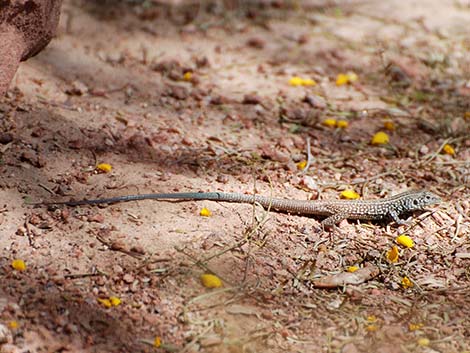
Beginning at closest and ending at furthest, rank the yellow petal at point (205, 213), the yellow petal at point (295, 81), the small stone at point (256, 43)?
1. the yellow petal at point (205, 213)
2. the yellow petal at point (295, 81)
3. the small stone at point (256, 43)

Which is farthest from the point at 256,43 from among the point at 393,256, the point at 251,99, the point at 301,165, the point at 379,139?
the point at 393,256

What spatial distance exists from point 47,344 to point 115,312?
0.40 metres

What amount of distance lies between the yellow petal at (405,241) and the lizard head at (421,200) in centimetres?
27

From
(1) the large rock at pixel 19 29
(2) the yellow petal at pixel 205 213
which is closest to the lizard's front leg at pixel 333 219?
(2) the yellow petal at pixel 205 213

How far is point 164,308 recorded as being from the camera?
3.79 metres

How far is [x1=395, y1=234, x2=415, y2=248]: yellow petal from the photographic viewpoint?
15.1 ft

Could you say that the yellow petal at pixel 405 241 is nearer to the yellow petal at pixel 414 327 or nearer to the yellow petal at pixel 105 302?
the yellow petal at pixel 414 327

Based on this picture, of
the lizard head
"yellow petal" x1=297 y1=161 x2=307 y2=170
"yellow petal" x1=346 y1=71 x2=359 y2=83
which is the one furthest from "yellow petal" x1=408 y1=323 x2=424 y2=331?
"yellow petal" x1=346 y1=71 x2=359 y2=83

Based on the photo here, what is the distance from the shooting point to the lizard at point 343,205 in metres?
4.74

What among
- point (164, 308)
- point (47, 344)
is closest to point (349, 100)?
point (164, 308)

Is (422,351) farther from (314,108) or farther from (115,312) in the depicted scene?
(314,108)

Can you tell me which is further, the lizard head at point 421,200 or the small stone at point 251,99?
the small stone at point 251,99

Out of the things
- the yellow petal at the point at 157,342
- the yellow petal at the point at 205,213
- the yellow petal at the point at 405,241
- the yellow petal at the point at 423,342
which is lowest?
the yellow petal at the point at 157,342

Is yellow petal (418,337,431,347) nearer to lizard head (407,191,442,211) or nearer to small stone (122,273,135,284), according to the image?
lizard head (407,191,442,211)
